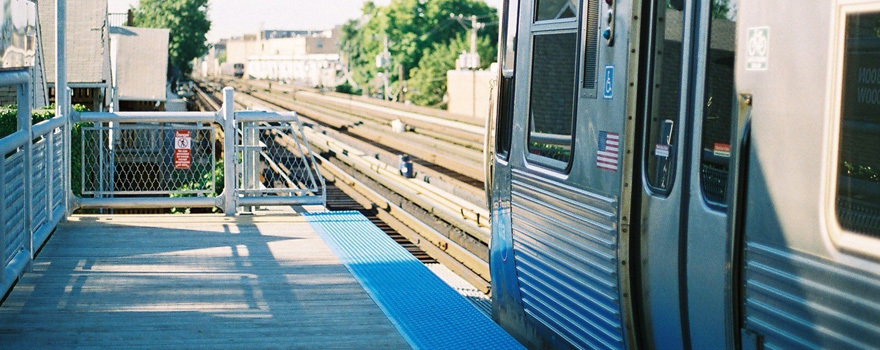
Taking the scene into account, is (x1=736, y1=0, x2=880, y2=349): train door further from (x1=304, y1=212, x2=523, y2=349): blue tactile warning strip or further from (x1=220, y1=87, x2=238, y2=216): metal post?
(x1=220, y1=87, x2=238, y2=216): metal post

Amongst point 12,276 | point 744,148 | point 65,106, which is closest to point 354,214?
point 65,106

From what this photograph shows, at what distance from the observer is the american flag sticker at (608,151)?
4820mm

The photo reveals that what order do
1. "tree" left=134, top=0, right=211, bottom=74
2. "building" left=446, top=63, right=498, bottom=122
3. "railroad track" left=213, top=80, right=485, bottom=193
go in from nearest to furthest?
"railroad track" left=213, top=80, right=485, bottom=193 → "building" left=446, top=63, right=498, bottom=122 → "tree" left=134, top=0, right=211, bottom=74

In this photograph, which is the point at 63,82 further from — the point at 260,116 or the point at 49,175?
the point at 260,116

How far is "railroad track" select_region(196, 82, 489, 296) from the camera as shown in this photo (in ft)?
34.6

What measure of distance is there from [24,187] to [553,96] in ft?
12.5

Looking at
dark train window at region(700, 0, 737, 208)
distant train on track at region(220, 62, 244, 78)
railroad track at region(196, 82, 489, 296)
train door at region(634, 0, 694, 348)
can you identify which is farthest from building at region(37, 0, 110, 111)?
distant train on track at region(220, 62, 244, 78)

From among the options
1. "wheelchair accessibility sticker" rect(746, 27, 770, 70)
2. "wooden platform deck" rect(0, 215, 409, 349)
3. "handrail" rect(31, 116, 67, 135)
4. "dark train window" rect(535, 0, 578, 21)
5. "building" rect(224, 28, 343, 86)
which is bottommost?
"wooden platform deck" rect(0, 215, 409, 349)

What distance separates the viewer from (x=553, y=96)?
5781 millimetres

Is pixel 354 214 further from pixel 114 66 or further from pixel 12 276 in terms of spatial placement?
pixel 114 66

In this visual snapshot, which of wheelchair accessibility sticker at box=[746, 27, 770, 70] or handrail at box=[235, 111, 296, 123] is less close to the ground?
wheelchair accessibility sticker at box=[746, 27, 770, 70]

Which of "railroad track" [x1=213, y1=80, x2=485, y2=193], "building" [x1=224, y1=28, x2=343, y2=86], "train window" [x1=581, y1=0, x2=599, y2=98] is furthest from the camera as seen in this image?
"building" [x1=224, y1=28, x2=343, y2=86]

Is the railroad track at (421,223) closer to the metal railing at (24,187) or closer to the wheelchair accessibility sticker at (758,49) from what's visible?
the metal railing at (24,187)

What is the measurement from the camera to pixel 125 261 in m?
8.80
